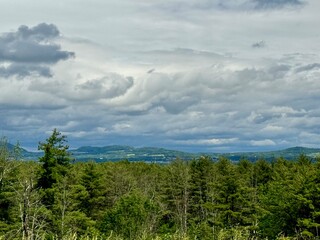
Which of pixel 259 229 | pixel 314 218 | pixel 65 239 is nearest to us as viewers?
pixel 65 239

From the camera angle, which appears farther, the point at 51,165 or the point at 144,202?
the point at 144,202

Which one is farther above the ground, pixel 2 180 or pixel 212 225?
pixel 2 180

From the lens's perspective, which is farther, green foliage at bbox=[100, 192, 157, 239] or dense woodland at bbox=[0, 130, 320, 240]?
green foliage at bbox=[100, 192, 157, 239]

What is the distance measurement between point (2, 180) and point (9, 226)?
5.00 meters

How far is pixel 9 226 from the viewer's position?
47844 mm

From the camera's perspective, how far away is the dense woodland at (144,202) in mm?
51219

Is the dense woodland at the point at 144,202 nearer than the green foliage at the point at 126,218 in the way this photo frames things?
Yes

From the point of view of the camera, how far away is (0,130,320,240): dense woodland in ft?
168

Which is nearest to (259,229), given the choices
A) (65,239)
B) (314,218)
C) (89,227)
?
(314,218)

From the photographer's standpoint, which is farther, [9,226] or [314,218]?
[314,218]

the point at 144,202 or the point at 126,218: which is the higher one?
the point at 144,202

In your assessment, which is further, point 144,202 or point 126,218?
point 144,202

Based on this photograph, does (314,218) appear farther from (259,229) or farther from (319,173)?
(259,229)

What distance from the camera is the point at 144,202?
242 feet
